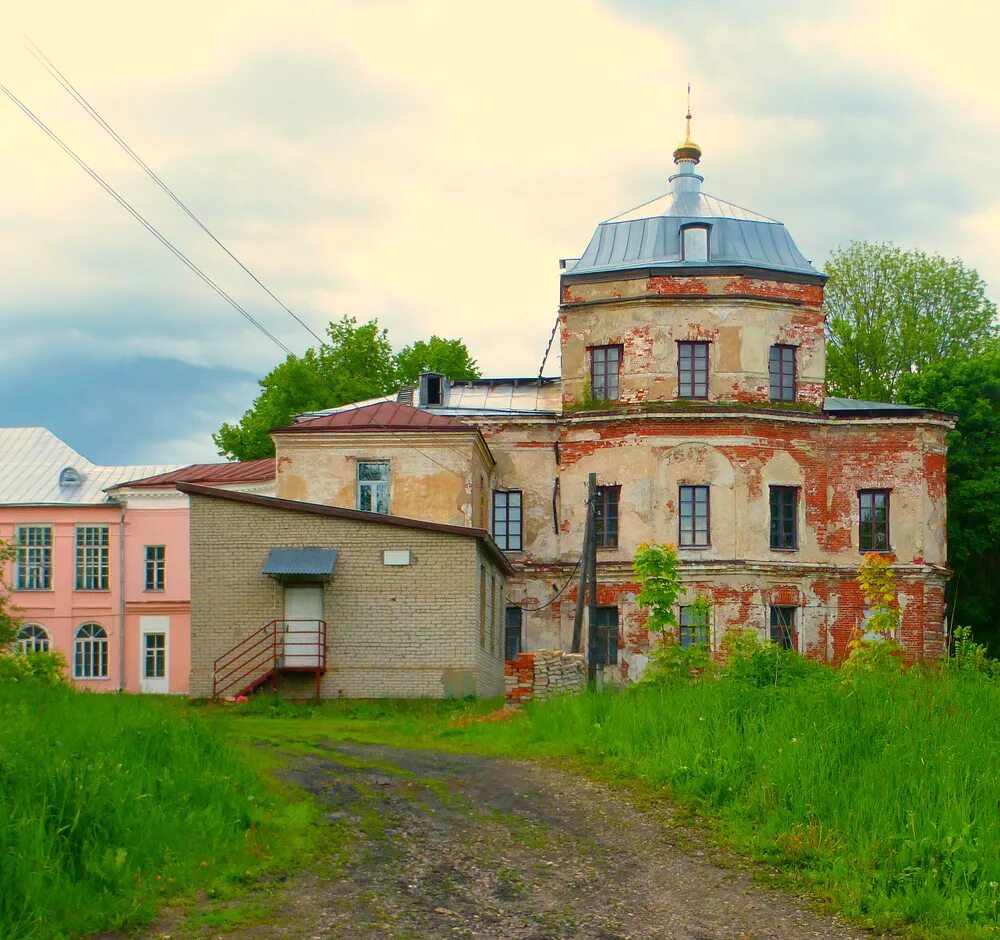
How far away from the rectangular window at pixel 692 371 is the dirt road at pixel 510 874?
69.6ft

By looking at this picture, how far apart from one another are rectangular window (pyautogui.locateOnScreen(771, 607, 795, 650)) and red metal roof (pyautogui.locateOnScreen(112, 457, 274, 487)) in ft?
44.2

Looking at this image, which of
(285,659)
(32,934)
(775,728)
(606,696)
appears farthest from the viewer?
(285,659)

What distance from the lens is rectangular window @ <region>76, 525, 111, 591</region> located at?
126ft

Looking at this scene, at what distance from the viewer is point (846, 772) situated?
39.2 ft

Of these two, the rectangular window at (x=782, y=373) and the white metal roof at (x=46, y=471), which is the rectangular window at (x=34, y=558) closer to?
the white metal roof at (x=46, y=471)

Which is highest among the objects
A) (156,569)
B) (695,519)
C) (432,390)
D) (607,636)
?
(432,390)

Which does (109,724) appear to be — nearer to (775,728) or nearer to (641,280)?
(775,728)

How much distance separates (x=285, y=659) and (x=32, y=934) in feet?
53.4

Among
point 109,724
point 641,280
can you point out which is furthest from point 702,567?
point 109,724

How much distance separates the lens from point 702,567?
Result: 109 ft

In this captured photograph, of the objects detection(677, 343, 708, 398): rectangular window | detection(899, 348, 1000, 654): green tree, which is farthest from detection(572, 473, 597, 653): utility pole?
detection(899, 348, 1000, 654): green tree

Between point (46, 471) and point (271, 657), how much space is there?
1844 centimetres

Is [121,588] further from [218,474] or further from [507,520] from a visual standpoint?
[507,520]

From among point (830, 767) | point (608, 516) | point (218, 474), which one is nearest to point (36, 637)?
point (218, 474)
